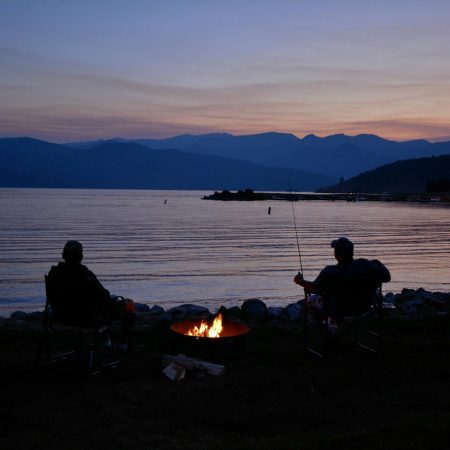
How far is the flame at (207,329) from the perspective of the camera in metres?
7.04

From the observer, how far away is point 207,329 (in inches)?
280

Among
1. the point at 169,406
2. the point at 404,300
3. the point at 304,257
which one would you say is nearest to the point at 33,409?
the point at 169,406

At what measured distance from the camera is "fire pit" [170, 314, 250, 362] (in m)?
6.68

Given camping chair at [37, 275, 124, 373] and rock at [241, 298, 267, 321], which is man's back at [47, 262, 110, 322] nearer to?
camping chair at [37, 275, 124, 373]

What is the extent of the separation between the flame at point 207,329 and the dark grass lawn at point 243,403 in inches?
18.5

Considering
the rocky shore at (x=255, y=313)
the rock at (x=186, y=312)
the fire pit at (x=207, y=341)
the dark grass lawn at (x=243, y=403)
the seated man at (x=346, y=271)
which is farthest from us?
the rock at (x=186, y=312)

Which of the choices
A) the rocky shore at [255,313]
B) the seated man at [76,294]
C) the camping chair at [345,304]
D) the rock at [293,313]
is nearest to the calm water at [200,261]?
the rocky shore at [255,313]

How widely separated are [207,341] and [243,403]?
1412 millimetres

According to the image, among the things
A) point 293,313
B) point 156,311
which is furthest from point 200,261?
point 293,313

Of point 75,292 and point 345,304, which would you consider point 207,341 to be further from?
point 345,304

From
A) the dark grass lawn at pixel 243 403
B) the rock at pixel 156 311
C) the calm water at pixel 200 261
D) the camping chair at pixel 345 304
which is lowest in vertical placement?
the calm water at pixel 200 261

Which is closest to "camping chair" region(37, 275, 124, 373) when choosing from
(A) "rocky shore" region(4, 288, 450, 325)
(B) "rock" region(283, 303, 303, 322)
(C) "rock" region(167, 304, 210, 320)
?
(A) "rocky shore" region(4, 288, 450, 325)

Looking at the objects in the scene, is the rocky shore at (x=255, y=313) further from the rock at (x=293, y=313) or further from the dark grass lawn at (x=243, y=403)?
the dark grass lawn at (x=243, y=403)

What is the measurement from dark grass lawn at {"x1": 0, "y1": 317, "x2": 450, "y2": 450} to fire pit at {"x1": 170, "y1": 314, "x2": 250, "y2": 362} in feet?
0.56
